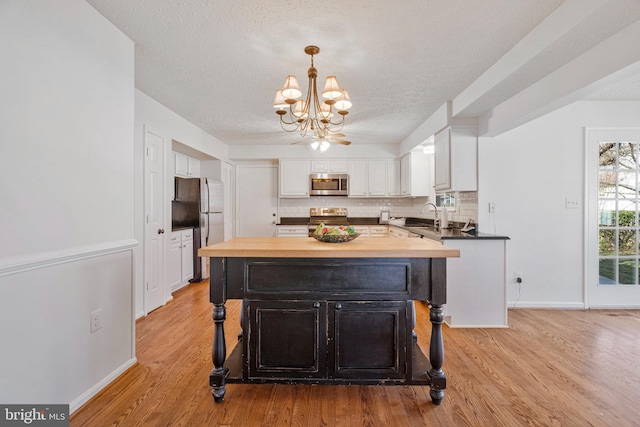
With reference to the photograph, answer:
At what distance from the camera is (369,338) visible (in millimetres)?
1848

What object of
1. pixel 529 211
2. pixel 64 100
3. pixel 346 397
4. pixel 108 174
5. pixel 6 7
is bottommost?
pixel 346 397

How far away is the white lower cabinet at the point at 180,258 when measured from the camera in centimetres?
411

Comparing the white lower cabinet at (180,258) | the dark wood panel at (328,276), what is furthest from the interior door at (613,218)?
the white lower cabinet at (180,258)

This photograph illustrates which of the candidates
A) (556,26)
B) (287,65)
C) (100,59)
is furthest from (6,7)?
(556,26)

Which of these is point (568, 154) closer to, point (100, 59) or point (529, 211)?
point (529, 211)

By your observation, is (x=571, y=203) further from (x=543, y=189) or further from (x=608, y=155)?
(x=608, y=155)

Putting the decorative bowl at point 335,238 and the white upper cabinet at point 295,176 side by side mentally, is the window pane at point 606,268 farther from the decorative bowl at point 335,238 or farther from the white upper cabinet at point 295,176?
the white upper cabinet at point 295,176

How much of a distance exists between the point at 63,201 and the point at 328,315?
1602 mm

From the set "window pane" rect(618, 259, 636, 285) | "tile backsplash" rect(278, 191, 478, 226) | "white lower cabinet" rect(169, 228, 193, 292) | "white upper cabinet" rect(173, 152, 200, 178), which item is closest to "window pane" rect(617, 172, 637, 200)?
"window pane" rect(618, 259, 636, 285)

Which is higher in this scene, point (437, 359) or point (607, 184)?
point (607, 184)

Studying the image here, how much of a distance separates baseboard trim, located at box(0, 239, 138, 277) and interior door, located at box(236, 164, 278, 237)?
13.6 feet

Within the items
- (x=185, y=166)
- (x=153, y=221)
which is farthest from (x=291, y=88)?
(x=185, y=166)

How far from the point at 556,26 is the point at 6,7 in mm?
2913

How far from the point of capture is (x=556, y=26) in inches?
74.1
